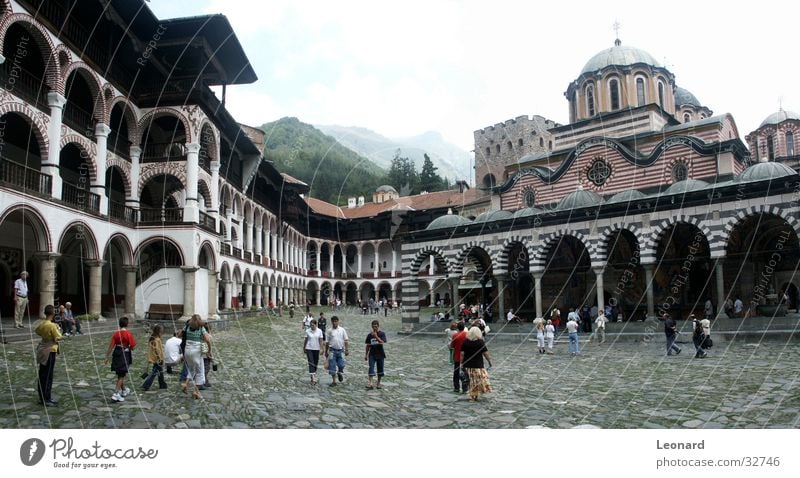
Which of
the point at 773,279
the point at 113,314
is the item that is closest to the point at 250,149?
the point at 113,314

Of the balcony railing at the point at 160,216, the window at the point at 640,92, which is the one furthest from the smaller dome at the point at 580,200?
the balcony railing at the point at 160,216

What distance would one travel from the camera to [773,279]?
23.5 m

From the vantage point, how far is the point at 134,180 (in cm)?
2462

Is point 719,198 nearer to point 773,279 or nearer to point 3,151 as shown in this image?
point 773,279

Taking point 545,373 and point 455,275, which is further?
point 455,275

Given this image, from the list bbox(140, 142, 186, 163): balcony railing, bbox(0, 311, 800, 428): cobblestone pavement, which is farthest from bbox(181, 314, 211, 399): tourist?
bbox(140, 142, 186, 163): balcony railing

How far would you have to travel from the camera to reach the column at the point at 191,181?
24.4m

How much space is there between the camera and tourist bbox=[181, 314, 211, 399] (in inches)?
368

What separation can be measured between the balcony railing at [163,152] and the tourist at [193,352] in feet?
57.4

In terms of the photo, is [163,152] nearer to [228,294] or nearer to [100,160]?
[100,160]

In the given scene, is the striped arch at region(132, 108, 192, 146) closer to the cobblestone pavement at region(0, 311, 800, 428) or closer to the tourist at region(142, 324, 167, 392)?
the cobblestone pavement at region(0, 311, 800, 428)

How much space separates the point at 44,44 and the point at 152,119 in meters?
6.62

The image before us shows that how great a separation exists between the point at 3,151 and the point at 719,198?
24145 mm

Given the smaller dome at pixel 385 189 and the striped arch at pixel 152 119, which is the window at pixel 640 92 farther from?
the smaller dome at pixel 385 189
